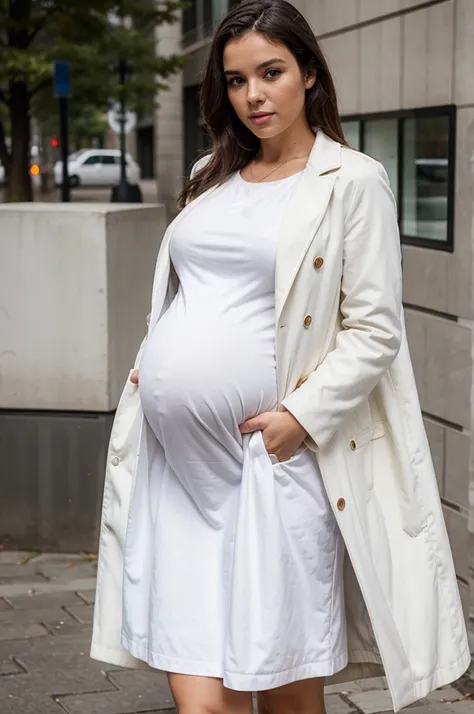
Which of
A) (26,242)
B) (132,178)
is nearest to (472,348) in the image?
(26,242)

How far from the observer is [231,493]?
111 inches

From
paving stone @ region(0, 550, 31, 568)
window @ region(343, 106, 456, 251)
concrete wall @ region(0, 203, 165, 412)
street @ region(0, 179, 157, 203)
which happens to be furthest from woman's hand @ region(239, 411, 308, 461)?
street @ region(0, 179, 157, 203)


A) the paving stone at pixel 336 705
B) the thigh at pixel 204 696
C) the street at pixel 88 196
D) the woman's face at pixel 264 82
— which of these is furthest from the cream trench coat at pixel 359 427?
the street at pixel 88 196

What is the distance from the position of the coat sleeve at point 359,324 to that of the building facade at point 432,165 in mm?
1948

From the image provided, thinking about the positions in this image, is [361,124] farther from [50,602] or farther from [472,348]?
[50,602]

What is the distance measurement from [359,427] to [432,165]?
266 centimetres

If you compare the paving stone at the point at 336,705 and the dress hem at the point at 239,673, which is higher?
the dress hem at the point at 239,673

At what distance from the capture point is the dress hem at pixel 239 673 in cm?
271

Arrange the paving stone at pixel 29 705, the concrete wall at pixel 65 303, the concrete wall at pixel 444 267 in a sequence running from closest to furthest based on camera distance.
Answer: the paving stone at pixel 29 705
the concrete wall at pixel 444 267
the concrete wall at pixel 65 303

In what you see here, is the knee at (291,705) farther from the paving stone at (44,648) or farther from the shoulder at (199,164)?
the paving stone at (44,648)

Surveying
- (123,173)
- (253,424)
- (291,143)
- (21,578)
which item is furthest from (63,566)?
(123,173)

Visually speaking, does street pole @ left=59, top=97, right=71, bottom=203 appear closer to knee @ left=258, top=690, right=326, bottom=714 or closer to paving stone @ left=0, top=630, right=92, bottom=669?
paving stone @ left=0, top=630, right=92, bottom=669

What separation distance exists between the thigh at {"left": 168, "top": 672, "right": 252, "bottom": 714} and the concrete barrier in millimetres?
2981

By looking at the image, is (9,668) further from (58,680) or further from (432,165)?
(432,165)
